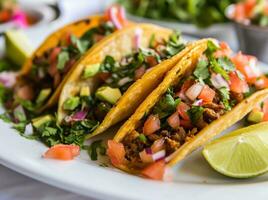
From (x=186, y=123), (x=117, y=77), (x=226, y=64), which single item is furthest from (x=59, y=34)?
(x=186, y=123)

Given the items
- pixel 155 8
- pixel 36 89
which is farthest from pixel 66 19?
pixel 36 89

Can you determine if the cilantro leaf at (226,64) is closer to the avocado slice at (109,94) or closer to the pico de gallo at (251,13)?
the avocado slice at (109,94)

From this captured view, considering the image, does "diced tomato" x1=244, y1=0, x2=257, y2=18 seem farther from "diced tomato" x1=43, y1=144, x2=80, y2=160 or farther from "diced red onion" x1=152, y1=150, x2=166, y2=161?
"diced tomato" x1=43, y1=144, x2=80, y2=160

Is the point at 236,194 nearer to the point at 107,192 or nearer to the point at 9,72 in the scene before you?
the point at 107,192

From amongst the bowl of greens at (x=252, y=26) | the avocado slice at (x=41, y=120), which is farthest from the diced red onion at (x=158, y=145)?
the bowl of greens at (x=252, y=26)

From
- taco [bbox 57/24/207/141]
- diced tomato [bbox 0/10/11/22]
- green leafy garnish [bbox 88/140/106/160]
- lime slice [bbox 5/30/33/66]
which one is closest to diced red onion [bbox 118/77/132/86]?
taco [bbox 57/24/207/141]
